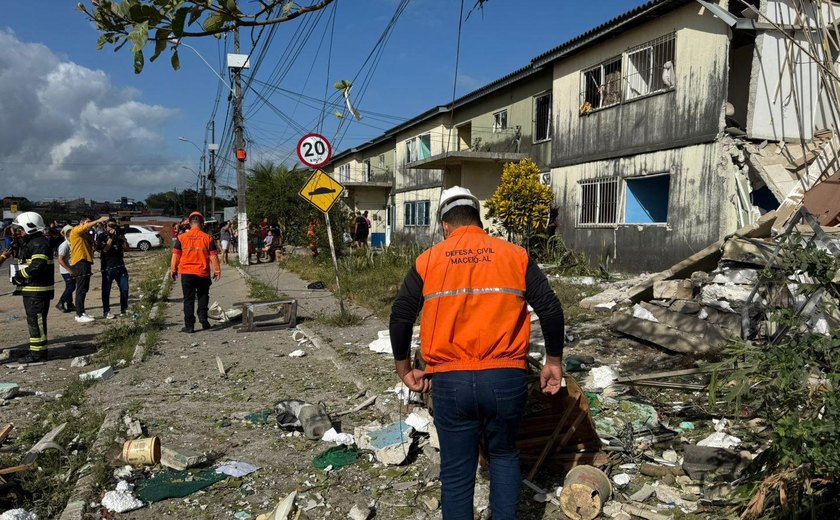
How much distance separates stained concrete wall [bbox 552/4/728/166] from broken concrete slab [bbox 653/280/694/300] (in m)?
4.96

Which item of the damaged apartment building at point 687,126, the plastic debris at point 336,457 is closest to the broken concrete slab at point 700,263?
the damaged apartment building at point 687,126

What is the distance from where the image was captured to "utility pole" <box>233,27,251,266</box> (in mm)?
21047

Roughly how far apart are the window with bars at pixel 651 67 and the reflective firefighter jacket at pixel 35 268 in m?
11.9

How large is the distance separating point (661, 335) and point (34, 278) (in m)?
7.50

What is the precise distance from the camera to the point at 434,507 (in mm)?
3416

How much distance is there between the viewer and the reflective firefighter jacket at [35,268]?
706 centimetres

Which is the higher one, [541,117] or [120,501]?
[541,117]

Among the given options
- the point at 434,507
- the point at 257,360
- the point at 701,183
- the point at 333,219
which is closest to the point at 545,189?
the point at 701,183

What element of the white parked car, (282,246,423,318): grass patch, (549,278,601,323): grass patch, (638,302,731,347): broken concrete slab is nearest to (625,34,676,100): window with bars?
(549,278,601,323): grass patch

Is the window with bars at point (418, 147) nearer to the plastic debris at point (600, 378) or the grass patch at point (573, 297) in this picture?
the grass patch at point (573, 297)

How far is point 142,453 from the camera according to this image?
3.91 metres

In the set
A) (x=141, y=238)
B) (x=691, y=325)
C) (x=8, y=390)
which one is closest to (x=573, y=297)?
(x=691, y=325)

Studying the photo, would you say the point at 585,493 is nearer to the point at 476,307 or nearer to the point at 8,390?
the point at 476,307

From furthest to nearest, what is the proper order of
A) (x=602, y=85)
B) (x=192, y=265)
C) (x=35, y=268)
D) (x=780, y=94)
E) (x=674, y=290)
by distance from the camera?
(x=602, y=85) → (x=780, y=94) → (x=192, y=265) → (x=674, y=290) → (x=35, y=268)
